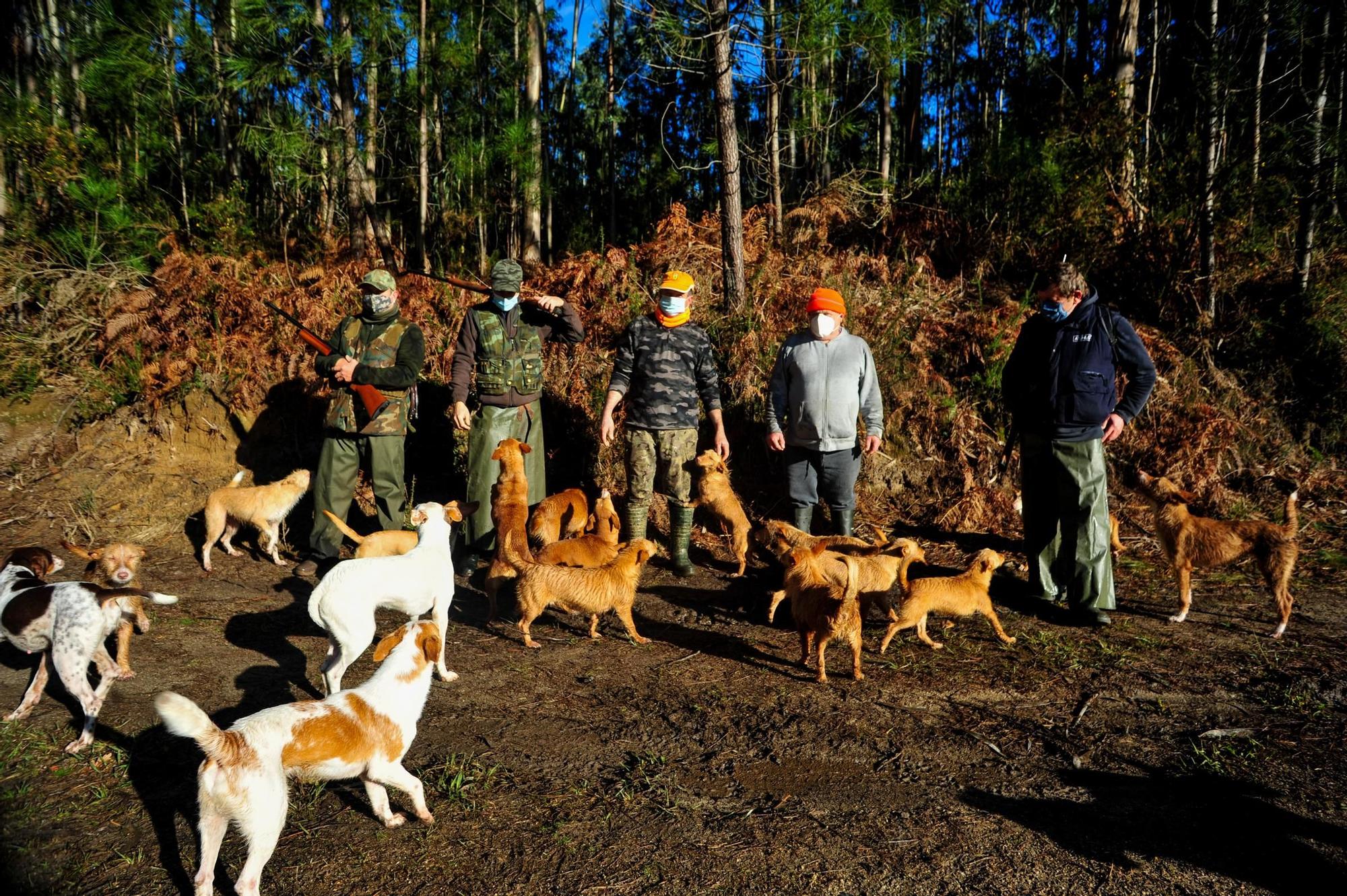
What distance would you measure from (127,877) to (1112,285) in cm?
1303

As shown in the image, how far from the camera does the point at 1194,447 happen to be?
9930 mm

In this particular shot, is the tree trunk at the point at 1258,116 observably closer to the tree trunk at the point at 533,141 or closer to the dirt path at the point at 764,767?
the dirt path at the point at 764,767

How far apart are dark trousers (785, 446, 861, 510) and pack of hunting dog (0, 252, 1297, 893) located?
22mm

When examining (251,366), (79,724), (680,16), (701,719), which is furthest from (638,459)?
(251,366)

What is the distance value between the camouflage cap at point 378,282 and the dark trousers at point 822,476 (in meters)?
4.11

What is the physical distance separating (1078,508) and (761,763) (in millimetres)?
3690

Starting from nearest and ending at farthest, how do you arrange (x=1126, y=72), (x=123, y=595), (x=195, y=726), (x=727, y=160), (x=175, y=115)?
(x=195, y=726)
(x=123, y=595)
(x=727, y=160)
(x=1126, y=72)
(x=175, y=115)

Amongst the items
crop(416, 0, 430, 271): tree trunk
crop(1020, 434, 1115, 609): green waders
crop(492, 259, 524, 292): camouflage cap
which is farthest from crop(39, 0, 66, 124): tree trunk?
crop(1020, 434, 1115, 609): green waders

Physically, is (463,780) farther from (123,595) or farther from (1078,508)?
(1078,508)

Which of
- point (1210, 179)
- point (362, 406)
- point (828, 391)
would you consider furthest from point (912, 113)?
point (362, 406)

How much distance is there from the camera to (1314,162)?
10.8 metres

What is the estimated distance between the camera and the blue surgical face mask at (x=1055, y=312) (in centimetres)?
666

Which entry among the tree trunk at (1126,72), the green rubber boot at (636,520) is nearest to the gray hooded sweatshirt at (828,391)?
the green rubber boot at (636,520)

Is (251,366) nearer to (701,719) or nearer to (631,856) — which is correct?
(701,719)
